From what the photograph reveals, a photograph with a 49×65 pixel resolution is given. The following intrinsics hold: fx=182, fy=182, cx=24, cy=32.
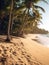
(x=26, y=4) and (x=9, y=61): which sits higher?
(x=26, y=4)

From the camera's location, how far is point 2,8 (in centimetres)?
2375

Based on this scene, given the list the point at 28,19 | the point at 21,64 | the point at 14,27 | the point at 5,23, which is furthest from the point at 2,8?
the point at 21,64

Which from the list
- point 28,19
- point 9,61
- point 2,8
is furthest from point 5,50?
point 28,19

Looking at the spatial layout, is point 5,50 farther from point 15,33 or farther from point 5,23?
point 15,33

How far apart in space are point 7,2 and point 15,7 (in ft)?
5.76

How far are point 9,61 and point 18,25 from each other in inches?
728

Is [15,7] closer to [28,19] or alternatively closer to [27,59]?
[28,19]

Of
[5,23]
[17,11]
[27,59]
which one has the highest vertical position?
[17,11]

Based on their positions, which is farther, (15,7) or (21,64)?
(15,7)

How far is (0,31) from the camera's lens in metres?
27.9

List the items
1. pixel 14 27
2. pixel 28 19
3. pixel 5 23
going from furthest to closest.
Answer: pixel 28 19 → pixel 14 27 → pixel 5 23

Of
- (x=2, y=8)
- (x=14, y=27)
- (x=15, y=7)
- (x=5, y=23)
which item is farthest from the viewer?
(x=14, y=27)

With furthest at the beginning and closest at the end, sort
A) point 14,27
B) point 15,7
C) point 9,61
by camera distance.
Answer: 1. point 14,27
2. point 15,7
3. point 9,61

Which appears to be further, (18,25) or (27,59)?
(18,25)
